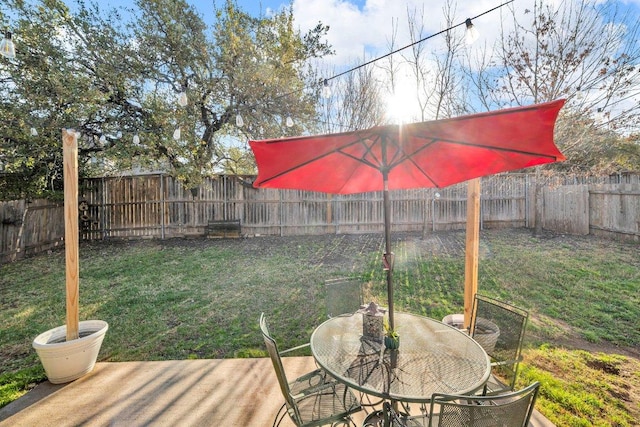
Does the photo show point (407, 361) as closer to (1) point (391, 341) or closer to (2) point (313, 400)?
(1) point (391, 341)

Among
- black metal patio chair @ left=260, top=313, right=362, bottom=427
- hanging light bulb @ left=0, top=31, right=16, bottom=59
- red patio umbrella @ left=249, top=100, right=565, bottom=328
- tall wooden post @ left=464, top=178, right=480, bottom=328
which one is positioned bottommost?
black metal patio chair @ left=260, top=313, right=362, bottom=427

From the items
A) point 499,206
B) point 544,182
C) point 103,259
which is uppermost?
point 544,182

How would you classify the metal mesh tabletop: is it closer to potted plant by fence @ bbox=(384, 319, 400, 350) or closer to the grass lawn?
potted plant by fence @ bbox=(384, 319, 400, 350)

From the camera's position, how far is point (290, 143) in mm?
1738

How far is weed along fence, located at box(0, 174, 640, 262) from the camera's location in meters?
8.65

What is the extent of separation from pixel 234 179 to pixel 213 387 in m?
7.19

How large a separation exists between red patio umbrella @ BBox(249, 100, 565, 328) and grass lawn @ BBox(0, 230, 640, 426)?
185 centimetres

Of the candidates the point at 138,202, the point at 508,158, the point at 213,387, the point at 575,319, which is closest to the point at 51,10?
the point at 138,202

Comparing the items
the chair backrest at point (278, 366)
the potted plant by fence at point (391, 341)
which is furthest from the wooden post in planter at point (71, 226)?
the potted plant by fence at point (391, 341)

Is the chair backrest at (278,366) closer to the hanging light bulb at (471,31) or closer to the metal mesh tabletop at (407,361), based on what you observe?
the metal mesh tabletop at (407,361)

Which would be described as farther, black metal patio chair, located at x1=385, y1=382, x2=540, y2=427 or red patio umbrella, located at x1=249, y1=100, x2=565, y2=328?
red patio umbrella, located at x1=249, y1=100, x2=565, y2=328

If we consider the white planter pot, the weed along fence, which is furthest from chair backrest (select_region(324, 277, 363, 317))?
the weed along fence

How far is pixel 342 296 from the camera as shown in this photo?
2.79 meters

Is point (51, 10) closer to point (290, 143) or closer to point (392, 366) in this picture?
point (290, 143)
